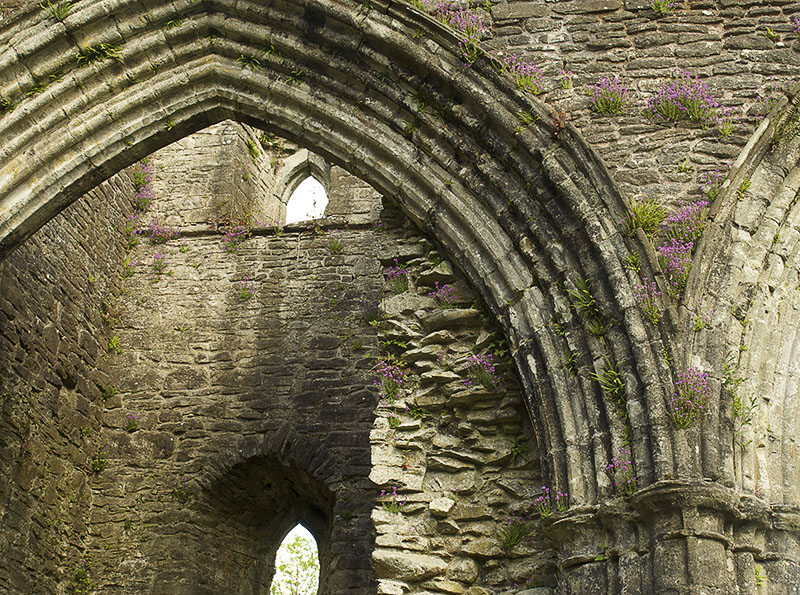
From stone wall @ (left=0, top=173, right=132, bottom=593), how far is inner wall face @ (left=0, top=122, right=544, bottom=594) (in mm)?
19

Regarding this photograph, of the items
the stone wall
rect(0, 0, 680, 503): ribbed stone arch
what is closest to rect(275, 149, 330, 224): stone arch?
the stone wall

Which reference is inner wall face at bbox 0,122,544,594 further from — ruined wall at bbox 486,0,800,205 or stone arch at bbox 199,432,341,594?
ruined wall at bbox 486,0,800,205

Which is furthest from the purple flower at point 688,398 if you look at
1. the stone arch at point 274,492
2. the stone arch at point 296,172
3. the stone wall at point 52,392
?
the stone arch at point 296,172

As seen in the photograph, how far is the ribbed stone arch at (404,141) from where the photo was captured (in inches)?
156

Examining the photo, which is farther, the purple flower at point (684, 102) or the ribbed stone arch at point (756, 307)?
the purple flower at point (684, 102)

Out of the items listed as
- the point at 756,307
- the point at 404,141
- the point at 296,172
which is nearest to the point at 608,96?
the point at 404,141

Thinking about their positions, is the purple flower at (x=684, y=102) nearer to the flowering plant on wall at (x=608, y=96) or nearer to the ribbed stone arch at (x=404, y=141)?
the flowering plant on wall at (x=608, y=96)

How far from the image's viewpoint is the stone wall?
6.67m

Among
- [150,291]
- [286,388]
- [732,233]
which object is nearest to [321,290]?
[286,388]

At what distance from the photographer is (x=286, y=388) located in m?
8.01

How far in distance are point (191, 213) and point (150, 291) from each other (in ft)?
3.26

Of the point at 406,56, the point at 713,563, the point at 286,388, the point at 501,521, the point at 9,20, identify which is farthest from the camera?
the point at 286,388

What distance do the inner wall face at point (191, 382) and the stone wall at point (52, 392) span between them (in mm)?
19

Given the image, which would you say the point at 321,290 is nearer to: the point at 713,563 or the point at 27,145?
the point at 27,145
